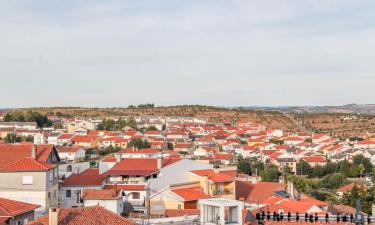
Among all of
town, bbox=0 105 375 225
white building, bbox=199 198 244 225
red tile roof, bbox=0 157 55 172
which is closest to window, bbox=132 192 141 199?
town, bbox=0 105 375 225

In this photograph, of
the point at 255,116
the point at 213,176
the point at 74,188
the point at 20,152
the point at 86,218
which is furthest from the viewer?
the point at 255,116

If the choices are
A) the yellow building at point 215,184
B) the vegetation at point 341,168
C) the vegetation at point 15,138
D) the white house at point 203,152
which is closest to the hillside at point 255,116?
the vegetation at point 15,138

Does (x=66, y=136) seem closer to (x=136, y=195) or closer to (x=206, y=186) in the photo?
(x=136, y=195)

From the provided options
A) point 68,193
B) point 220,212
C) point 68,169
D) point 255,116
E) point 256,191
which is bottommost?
point 256,191

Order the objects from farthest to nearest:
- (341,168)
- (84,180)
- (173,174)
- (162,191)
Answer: (341,168), (173,174), (84,180), (162,191)

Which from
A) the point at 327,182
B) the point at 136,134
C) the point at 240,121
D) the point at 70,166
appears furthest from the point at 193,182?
the point at 240,121

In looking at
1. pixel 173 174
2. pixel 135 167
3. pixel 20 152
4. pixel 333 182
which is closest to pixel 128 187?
pixel 173 174

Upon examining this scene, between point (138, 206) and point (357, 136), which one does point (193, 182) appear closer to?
point (138, 206)

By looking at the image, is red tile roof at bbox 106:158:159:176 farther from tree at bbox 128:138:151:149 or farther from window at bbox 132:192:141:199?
tree at bbox 128:138:151:149
